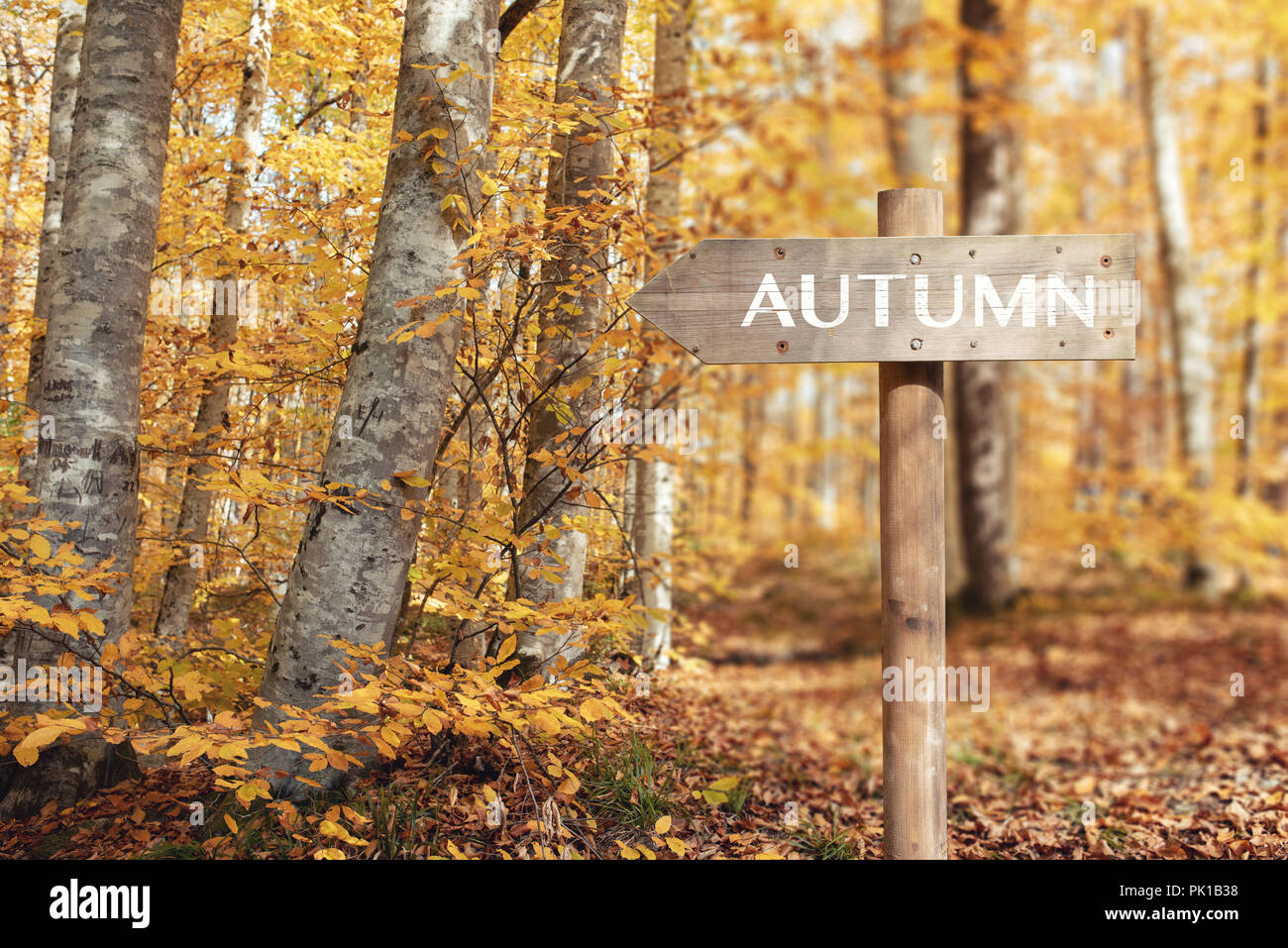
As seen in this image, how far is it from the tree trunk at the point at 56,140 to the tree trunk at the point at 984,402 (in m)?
8.72

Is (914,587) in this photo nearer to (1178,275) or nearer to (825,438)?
(1178,275)

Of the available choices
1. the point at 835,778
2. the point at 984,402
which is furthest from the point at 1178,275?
the point at 835,778

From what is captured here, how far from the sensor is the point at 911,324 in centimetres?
249

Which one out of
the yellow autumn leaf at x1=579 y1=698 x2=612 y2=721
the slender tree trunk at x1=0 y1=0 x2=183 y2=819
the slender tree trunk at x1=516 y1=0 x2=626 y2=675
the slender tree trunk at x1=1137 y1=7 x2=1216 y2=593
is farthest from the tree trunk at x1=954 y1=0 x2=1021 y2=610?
the slender tree trunk at x1=0 y1=0 x2=183 y2=819

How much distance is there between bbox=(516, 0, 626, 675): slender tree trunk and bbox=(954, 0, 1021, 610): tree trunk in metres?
7.05

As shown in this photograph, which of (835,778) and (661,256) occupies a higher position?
(661,256)

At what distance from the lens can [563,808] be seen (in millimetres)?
2977

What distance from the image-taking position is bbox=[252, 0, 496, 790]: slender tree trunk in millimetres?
2957

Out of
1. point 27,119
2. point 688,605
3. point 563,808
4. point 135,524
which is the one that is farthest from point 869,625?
point 27,119

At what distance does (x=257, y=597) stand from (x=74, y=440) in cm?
98

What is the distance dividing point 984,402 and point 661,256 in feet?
21.9

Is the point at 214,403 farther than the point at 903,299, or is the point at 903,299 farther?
the point at 214,403

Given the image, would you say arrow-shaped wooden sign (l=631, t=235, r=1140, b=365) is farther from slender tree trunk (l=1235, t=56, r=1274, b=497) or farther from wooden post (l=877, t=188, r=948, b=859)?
slender tree trunk (l=1235, t=56, r=1274, b=497)

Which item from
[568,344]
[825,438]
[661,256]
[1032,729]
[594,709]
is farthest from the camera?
[825,438]
